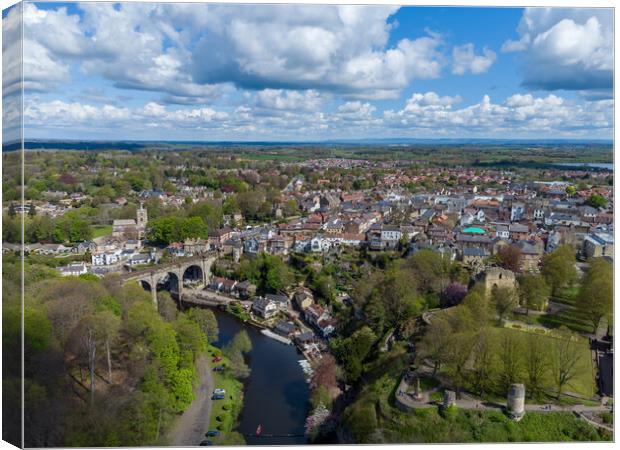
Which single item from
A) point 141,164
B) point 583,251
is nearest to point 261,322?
point 583,251

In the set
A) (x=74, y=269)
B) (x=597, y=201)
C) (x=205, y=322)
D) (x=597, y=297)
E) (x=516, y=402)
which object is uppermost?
(x=597, y=201)

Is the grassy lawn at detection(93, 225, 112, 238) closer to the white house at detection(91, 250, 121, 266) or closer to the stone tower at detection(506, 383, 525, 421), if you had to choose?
the white house at detection(91, 250, 121, 266)

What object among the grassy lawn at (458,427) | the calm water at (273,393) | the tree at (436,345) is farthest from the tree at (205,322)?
the tree at (436,345)

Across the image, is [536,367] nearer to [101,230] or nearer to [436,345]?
[436,345]

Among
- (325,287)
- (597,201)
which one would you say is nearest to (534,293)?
(325,287)

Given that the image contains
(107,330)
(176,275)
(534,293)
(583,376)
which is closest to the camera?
(583,376)

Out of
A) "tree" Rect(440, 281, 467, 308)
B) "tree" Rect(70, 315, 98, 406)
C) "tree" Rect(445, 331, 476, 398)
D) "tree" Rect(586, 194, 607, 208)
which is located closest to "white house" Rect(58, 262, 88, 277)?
"tree" Rect(70, 315, 98, 406)

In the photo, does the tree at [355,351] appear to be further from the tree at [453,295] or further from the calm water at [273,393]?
the tree at [453,295]
